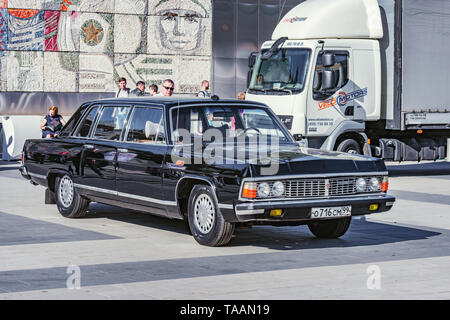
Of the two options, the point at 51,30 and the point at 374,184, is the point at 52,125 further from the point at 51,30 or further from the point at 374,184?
the point at 51,30

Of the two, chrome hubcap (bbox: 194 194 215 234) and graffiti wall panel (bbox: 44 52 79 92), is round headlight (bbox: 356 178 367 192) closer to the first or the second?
chrome hubcap (bbox: 194 194 215 234)

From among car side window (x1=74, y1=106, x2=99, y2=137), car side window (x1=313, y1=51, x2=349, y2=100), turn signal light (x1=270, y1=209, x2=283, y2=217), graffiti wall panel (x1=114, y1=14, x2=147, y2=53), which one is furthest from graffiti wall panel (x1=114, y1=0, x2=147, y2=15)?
turn signal light (x1=270, y1=209, x2=283, y2=217)

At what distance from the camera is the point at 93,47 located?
103ft

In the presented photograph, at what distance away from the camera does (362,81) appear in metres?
19.6

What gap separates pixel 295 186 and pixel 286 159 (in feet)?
1.06

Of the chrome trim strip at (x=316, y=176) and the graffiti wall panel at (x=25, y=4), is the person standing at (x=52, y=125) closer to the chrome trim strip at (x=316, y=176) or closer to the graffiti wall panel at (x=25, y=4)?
the chrome trim strip at (x=316, y=176)

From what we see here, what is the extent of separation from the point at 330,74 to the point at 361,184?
27.9 feet

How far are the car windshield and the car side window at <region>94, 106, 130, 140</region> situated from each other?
41.2 inches

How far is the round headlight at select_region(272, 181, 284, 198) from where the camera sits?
9945 millimetres

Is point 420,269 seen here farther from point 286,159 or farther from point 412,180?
point 412,180

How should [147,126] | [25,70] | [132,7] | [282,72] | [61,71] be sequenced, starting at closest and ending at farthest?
[147,126] < [282,72] < [25,70] < [61,71] < [132,7]

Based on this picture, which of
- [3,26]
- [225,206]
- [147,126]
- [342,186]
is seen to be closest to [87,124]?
[147,126]

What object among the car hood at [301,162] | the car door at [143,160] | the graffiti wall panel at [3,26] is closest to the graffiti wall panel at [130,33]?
the graffiti wall panel at [3,26]

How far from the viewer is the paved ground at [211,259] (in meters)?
7.98
